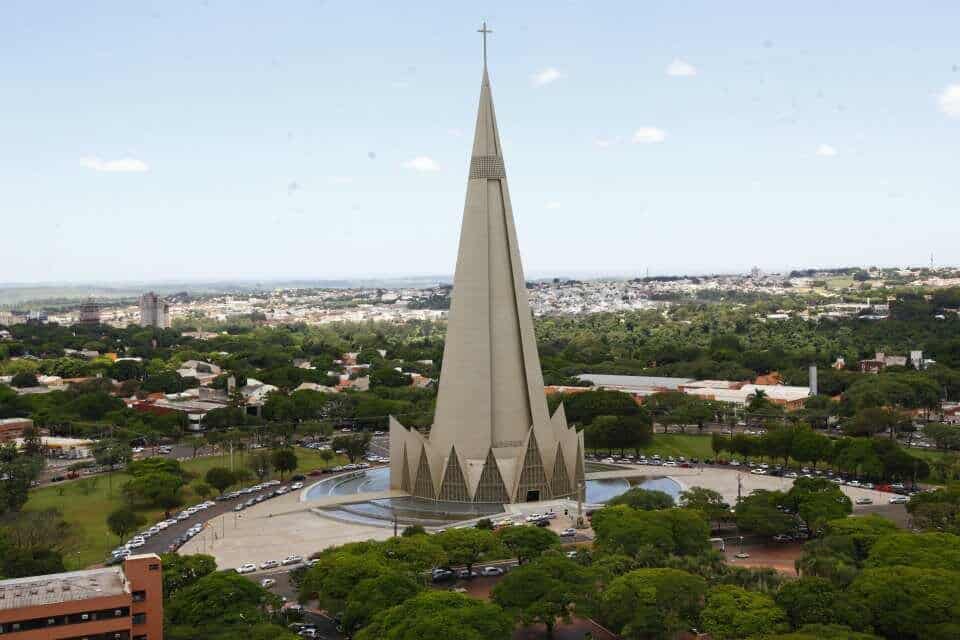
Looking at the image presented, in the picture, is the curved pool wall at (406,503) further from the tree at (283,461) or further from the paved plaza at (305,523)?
the tree at (283,461)

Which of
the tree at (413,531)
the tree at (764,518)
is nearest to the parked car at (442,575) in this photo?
the tree at (413,531)

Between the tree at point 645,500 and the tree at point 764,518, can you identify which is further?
the tree at point 645,500

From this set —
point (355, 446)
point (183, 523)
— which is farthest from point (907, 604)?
point (355, 446)

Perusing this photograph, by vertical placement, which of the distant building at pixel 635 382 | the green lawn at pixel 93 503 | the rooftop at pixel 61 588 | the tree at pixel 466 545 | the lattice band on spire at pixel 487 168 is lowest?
the green lawn at pixel 93 503

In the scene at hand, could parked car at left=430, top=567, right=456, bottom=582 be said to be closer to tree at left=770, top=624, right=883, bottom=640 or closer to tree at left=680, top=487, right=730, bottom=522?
tree at left=680, top=487, right=730, bottom=522

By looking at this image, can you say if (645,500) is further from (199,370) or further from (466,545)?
(199,370)

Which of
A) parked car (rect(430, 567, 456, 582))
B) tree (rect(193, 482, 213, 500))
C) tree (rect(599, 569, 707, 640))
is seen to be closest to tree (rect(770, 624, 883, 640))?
tree (rect(599, 569, 707, 640))
